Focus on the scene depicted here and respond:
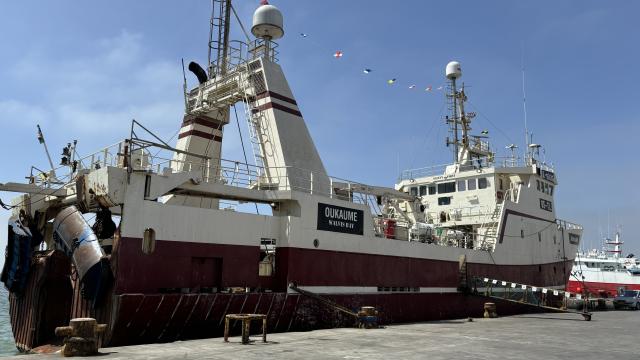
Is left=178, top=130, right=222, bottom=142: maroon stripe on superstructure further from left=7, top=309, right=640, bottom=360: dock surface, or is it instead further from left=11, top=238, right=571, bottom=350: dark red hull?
left=7, top=309, right=640, bottom=360: dock surface

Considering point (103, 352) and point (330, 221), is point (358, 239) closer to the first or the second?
point (330, 221)

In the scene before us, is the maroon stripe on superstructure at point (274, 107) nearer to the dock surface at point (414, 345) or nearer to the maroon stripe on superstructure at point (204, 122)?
the maroon stripe on superstructure at point (204, 122)

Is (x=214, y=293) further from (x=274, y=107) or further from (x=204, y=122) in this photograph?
(x=204, y=122)

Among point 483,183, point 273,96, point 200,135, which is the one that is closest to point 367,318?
point 273,96

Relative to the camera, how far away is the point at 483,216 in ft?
81.4

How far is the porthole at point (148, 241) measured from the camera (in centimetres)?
1286

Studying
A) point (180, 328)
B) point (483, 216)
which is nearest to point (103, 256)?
point (180, 328)

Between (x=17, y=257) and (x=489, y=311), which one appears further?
(x=489, y=311)

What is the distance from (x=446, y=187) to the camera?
26547 millimetres

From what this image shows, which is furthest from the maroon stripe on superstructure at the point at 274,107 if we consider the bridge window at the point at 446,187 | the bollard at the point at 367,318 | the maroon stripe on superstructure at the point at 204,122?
the bridge window at the point at 446,187

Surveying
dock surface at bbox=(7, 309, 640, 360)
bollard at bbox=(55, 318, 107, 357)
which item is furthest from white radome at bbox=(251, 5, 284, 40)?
bollard at bbox=(55, 318, 107, 357)

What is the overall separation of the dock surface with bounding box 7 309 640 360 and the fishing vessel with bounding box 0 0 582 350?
3.77 ft

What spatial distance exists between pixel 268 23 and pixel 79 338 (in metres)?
13.4

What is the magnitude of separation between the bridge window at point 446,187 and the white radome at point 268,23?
12150mm
